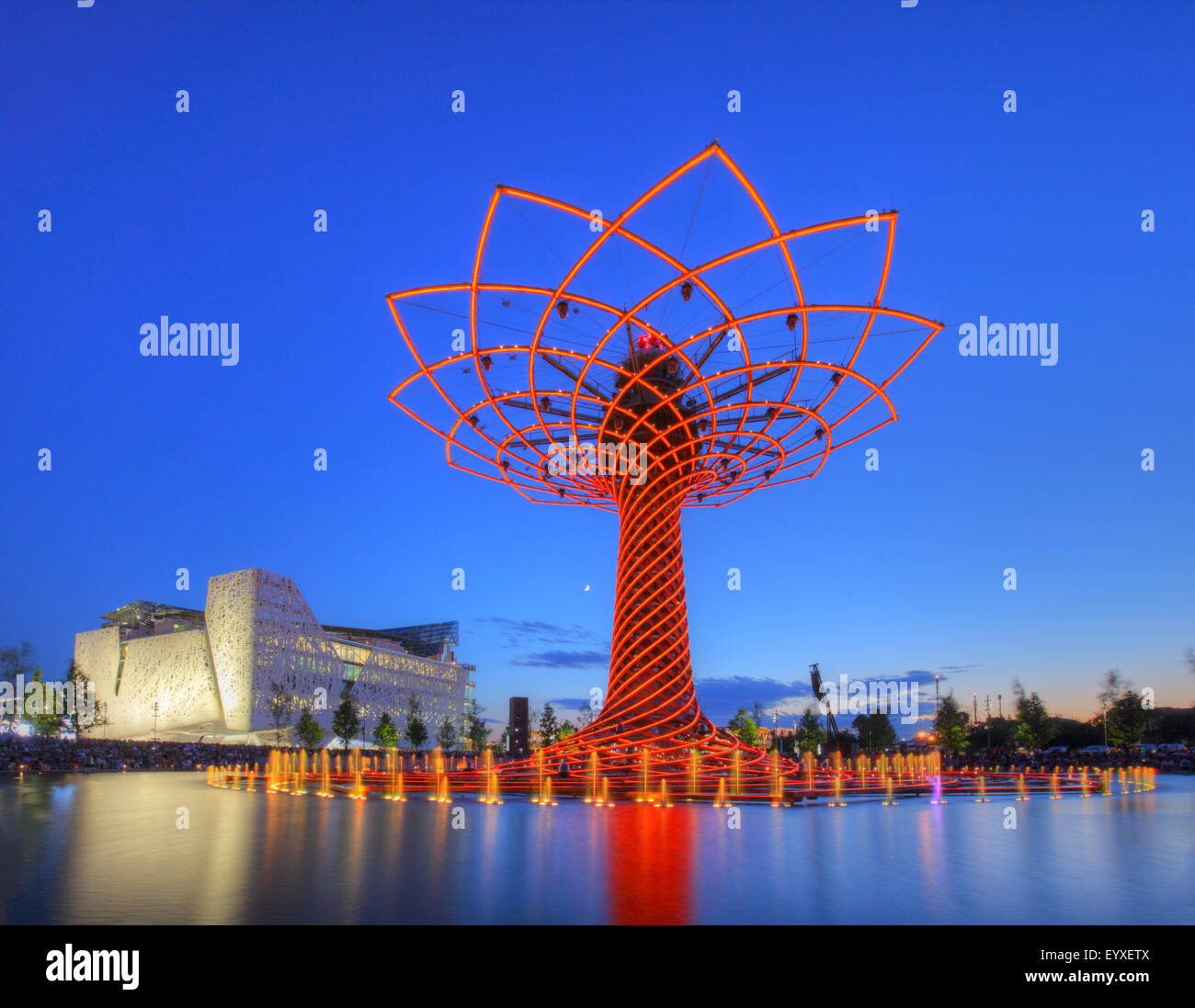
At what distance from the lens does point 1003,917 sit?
7879 millimetres

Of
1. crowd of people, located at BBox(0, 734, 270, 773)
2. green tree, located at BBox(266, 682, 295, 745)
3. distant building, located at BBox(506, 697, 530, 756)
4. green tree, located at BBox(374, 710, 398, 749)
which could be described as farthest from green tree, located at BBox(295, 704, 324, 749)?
distant building, located at BBox(506, 697, 530, 756)

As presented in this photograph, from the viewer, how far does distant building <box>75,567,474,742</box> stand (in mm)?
72562

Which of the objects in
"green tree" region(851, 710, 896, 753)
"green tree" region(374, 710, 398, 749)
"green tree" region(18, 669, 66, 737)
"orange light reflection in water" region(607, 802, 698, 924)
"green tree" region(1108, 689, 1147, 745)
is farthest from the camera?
"green tree" region(851, 710, 896, 753)

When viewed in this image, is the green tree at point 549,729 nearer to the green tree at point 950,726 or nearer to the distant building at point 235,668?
the distant building at point 235,668

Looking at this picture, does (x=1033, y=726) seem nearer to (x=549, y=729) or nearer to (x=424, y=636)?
(x=549, y=729)

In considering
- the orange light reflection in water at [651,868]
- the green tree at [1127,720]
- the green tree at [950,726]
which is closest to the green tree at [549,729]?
the green tree at [950,726]

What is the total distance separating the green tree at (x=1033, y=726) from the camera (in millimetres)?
60531

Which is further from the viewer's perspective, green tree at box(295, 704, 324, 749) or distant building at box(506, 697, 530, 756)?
green tree at box(295, 704, 324, 749)

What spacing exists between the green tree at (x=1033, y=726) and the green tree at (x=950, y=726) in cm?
407

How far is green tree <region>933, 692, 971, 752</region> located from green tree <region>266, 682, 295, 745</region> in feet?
175

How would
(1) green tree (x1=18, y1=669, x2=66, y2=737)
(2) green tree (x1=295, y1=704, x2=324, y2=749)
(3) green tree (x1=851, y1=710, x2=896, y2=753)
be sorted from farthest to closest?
(3) green tree (x1=851, y1=710, x2=896, y2=753), (1) green tree (x1=18, y1=669, x2=66, y2=737), (2) green tree (x1=295, y1=704, x2=324, y2=749)

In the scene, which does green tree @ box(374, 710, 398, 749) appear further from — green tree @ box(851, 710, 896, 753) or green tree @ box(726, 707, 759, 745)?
green tree @ box(851, 710, 896, 753)
